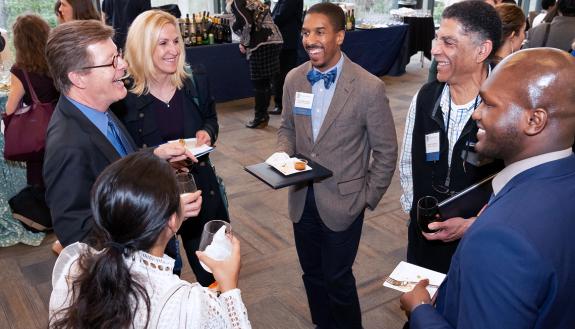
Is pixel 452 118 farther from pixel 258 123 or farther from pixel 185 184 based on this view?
pixel 258 123

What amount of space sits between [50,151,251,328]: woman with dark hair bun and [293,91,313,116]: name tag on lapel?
108 centimetres

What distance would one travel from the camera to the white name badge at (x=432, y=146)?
74.1 inches

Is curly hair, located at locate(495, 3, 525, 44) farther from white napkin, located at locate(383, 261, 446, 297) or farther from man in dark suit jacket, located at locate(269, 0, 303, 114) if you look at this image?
man in dark suit jacket, located at locate(269, 0, 303, 114)

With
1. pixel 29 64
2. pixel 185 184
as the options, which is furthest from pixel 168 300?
pixel 29 64

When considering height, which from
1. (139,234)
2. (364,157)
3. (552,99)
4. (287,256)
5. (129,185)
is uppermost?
(552,99)

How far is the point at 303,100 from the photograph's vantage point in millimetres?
2172

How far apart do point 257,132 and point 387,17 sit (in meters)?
Answer: 4.27

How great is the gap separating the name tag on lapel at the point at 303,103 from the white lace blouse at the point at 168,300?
1.14 m

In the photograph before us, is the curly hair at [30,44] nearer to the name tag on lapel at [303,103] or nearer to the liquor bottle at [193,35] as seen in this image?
the name tag on lapel at [303,103]

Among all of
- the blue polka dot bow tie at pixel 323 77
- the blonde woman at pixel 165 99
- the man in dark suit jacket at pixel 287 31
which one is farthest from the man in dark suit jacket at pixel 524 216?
the man in dark suit jacket at pixel 287 31

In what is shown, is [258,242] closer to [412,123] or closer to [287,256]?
[287,256]

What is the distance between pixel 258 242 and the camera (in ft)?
11.3

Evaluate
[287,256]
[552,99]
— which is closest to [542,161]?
[552,99]

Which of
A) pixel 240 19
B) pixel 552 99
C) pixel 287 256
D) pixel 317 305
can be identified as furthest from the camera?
pixel 240 19
